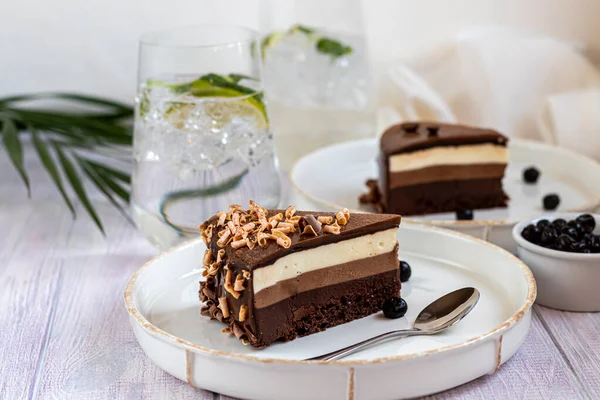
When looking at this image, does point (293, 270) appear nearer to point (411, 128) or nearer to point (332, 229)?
point (332, 229)

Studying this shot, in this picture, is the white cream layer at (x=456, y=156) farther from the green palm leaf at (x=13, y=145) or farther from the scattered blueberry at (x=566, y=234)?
the green palm leaf at (x=13, y=145)

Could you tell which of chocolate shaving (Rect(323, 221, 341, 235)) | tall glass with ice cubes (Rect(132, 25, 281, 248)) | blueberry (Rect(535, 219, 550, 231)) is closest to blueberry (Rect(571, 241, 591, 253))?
blueberry (Rect(535, 219, 550, 231))

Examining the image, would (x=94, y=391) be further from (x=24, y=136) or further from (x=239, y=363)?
(x=24, y=136)

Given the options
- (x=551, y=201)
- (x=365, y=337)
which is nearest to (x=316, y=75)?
(x=551, y=201)

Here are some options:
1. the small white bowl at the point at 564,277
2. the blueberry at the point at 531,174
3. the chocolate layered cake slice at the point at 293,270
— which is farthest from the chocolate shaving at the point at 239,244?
the blueberry at the point at 531,174

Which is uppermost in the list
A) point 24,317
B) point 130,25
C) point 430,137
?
point 130,25

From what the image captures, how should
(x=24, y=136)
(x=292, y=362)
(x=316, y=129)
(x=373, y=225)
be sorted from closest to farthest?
(x=292, y=362) → (x=373, y=225) → (x=316, y=129) → (x=24, y=136)

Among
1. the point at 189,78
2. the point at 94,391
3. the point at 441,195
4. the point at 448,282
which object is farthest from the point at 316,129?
the point at 94,391
